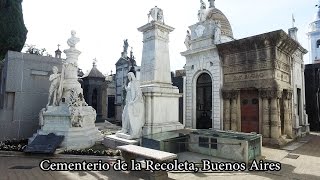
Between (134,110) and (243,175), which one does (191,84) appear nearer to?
(134,110)

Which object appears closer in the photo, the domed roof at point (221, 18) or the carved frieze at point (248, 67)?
the carved frieze at point (248, 67)

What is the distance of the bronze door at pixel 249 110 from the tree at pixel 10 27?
1714 cm

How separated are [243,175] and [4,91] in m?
11.4

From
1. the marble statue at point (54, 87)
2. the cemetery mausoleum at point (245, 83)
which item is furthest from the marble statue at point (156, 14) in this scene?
the marble statue at point (54, 87)

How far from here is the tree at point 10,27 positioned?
55.5 feet

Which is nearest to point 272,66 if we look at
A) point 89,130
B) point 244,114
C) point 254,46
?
point 254,46

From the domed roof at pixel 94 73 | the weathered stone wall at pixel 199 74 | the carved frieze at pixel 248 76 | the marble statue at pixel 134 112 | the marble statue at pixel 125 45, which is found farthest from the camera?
the marble statue at pixel 125 45

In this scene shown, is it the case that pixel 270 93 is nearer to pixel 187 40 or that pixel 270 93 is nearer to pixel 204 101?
pixel 204 101

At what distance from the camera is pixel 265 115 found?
11.5 meters

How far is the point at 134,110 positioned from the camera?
896cm

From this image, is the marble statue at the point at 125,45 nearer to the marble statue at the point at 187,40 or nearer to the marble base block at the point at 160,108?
the marble statue at the point at 187,40

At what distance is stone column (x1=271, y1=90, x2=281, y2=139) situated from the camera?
11023 mm

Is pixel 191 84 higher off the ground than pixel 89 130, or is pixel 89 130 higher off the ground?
pixel 191 84

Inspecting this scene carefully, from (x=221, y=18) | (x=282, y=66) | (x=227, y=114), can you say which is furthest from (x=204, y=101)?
(x=221, y=18)
